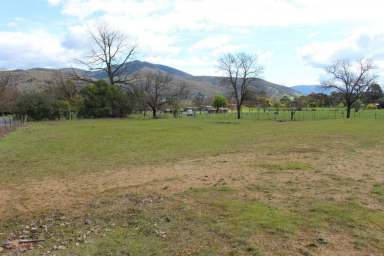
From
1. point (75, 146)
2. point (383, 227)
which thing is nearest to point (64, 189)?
point (383, 227)

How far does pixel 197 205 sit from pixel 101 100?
48.2m

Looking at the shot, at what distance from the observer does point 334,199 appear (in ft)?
23.9

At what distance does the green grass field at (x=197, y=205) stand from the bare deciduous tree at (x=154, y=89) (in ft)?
165

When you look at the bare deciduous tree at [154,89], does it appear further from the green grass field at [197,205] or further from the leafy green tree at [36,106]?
the green grass field at [197,205]

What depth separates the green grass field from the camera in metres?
5.04

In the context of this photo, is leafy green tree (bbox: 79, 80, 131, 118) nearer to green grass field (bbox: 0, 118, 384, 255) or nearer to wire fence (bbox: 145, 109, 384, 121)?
wire fence (bbox: 145, 109, 384, 121)

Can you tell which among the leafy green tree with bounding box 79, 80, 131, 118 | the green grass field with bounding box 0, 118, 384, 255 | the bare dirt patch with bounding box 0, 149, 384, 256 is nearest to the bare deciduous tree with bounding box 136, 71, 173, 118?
the leafy green tree with bounding box 79, 80, 131, 118

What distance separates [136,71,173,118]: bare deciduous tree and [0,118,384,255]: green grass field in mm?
50330

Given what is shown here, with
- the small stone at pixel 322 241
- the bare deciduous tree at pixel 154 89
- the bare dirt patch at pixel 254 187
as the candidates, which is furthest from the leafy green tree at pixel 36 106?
the small stone at pixel 322 241

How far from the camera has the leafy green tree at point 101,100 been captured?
52594 millimetres

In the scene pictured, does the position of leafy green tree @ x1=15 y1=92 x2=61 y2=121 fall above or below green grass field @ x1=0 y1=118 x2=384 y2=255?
above

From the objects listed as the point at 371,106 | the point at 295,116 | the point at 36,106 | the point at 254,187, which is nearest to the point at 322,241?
the point at 254,187

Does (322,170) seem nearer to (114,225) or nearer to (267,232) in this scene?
(267,232)

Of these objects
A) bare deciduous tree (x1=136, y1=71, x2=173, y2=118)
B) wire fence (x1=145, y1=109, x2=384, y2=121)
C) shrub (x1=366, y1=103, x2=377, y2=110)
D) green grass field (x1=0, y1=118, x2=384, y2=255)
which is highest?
bare deciduous tree (x1=136, y1=71, x2=173, y2=118)
